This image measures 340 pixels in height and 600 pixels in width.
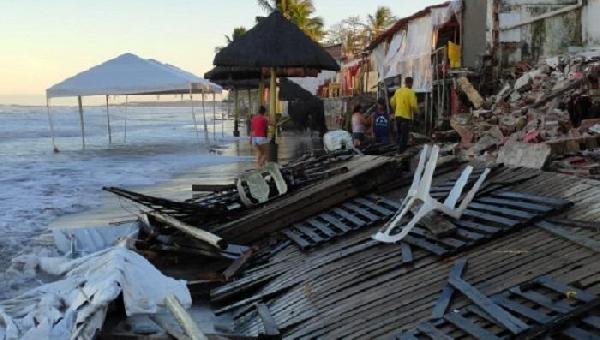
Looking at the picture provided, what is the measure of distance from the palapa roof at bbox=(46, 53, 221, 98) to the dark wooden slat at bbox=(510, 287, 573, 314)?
21.6 meters

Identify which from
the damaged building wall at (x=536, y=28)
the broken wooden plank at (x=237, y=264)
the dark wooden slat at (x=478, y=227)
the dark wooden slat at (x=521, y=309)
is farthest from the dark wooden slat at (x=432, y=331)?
the damaged building wall at (x=536, y=28)

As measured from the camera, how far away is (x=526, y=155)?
7816 millimetres

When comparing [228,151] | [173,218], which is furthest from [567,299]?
[228,151]

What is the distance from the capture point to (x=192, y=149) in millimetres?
27047

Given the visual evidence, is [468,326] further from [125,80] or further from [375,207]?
[125,80]

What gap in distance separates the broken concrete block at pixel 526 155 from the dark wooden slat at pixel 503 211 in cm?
138

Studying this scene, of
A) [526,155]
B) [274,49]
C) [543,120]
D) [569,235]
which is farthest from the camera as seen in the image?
[274,49]

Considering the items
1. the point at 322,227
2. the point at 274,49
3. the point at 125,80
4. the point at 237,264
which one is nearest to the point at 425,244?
the point at 322,227

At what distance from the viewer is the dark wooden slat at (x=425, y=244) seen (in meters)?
5.60

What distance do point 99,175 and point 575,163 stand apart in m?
14.1

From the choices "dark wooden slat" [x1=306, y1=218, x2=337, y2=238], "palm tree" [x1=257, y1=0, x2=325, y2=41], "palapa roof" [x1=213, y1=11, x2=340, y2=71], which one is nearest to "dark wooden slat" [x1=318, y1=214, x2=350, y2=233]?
"dark wooden slat" [x1=306, y1=218, x2=337, y2=238]

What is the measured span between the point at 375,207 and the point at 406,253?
173 cm

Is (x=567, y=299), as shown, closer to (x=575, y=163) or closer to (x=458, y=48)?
(x=575, y=163)

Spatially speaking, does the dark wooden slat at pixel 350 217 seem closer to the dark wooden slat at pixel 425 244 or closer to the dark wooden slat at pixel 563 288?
the dark wooden slat at pixel 425 244
